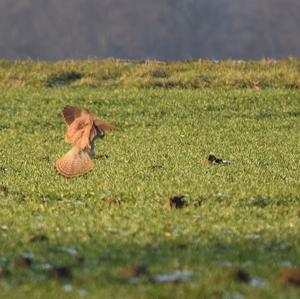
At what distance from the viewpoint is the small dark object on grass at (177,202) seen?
1107 centimetres

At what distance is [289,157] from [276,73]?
70.1 feet

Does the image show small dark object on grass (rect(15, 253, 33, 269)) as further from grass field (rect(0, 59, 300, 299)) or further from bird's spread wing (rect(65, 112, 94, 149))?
bird's spread wing (rect(65, 112, 94, 149))

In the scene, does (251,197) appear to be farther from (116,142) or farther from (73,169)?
(116,142)

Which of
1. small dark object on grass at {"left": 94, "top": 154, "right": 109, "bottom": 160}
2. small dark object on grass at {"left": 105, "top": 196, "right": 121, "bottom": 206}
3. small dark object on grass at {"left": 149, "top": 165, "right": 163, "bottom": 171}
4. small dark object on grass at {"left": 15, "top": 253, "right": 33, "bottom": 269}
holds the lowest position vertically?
small dark object on grass at {"left": 15, "top": 253, "right": 33, "bottom": 269}

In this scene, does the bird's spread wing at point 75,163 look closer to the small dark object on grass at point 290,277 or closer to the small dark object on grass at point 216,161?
the small dark object on grass at point 216,161

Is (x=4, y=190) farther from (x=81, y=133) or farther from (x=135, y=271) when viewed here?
(x=135, y=271)

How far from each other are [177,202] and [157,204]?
0.26 metres

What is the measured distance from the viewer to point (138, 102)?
30.9 meters

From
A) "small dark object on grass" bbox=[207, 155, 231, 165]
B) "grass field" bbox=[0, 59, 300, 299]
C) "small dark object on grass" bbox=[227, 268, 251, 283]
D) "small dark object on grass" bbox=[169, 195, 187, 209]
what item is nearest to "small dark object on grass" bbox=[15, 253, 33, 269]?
"grass field" bbox=[0, 59, 300, 299]

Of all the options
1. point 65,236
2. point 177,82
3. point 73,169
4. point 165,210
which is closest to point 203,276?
point 65,236

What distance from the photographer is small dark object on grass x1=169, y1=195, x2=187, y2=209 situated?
1107cm

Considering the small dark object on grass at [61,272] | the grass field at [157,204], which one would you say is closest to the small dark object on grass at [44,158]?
the grass field at [157,204]

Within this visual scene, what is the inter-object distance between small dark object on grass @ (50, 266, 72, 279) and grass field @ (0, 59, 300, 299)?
2cm

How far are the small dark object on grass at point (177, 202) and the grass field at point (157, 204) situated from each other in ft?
0.18
